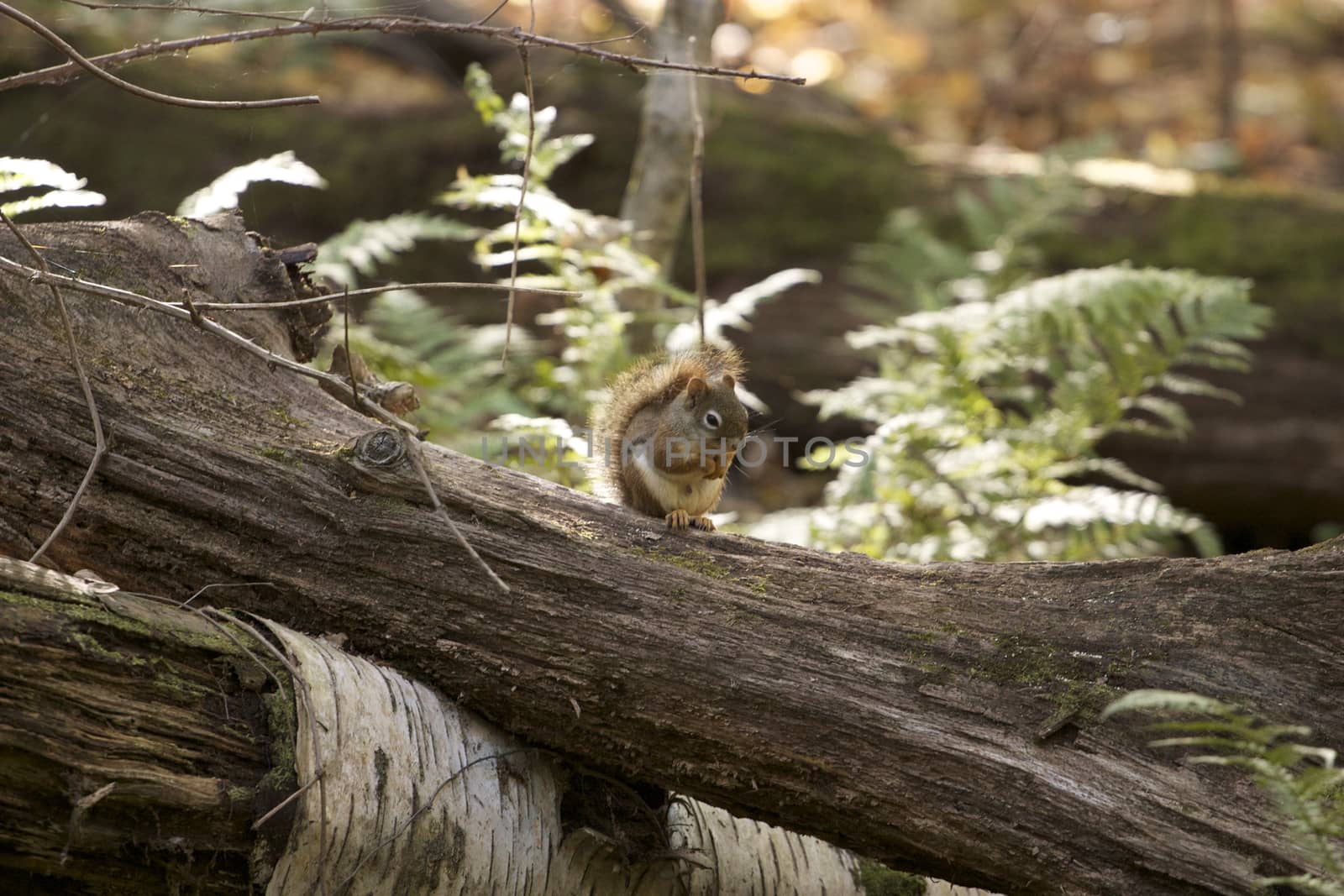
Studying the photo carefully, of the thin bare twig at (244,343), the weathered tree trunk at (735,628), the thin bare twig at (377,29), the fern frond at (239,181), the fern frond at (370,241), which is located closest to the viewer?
the thin bare twig at (244,343)

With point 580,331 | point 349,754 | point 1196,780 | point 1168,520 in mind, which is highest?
point 580,331

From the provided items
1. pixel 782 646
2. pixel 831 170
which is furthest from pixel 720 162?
pixel 782 646

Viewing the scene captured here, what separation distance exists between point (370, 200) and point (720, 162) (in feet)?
7.26

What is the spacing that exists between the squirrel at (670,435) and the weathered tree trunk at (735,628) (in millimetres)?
728

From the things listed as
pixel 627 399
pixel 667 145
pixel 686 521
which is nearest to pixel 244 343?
pixel 686 521

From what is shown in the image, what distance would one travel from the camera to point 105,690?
2146 mm

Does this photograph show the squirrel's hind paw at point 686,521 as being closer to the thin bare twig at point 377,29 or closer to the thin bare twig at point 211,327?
the thin bare twig at point 211,327

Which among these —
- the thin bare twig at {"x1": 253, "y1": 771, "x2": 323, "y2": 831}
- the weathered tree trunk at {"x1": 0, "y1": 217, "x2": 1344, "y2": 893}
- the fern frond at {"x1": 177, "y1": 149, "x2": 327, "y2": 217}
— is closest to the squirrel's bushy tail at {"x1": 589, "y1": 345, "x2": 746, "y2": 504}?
the weathered tree trunk at {"x1": 0, "y1": 217, "x2": 1344, "y2": 893}

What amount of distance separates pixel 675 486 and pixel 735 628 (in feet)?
3.29

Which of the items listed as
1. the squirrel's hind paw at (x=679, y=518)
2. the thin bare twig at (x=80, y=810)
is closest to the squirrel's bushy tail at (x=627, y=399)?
the squirrel's hind paw at (x=679, y=518)

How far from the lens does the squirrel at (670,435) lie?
353cm

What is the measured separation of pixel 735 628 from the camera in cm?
260

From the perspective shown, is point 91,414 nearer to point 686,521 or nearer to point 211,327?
point 211,327

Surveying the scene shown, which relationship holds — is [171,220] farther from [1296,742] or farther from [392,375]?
[1296,742]
